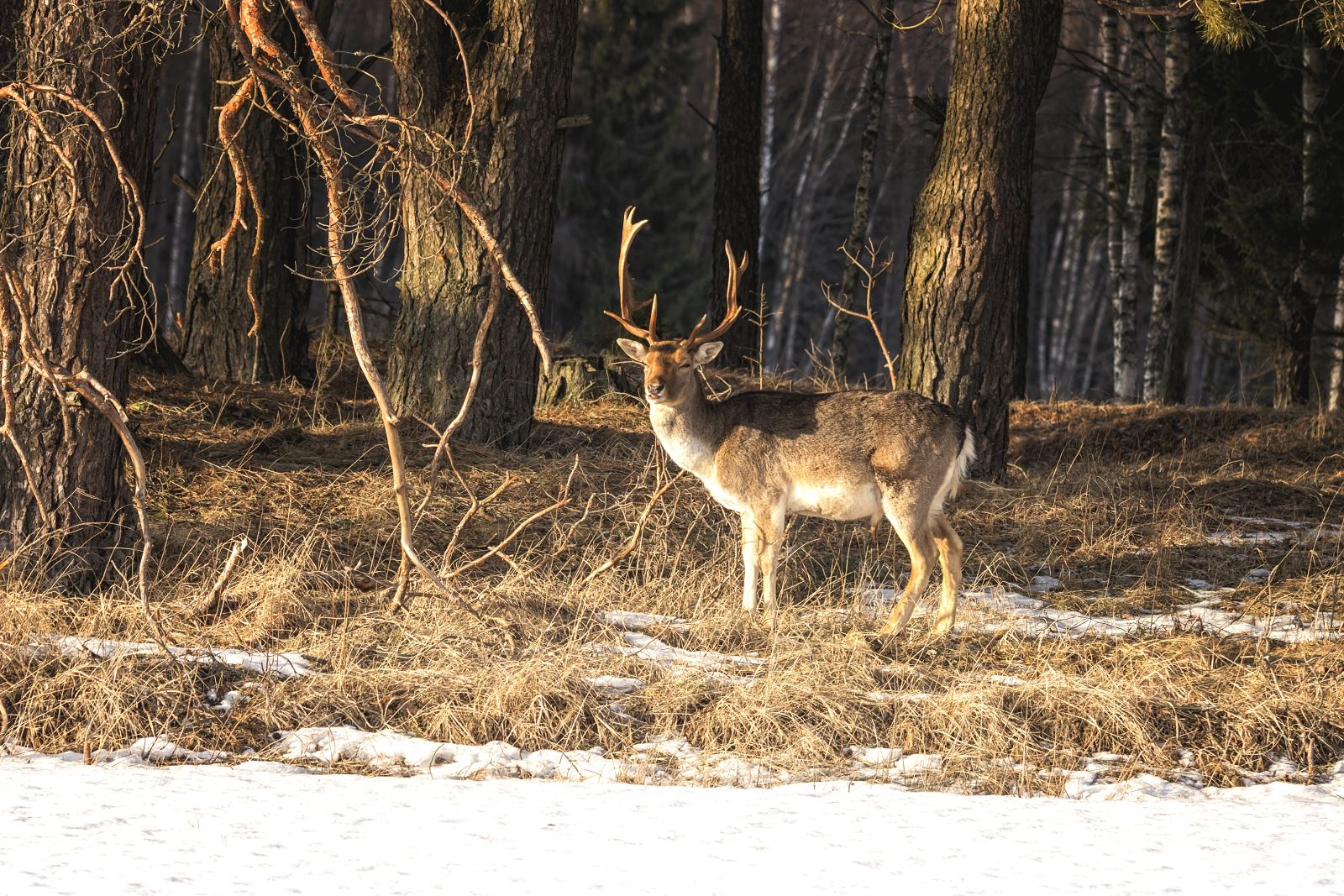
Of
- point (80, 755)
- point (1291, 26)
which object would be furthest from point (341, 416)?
point (1291, 26)

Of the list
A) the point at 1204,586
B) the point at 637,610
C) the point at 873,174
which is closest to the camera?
the point at 637,610

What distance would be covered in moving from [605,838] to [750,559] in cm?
346

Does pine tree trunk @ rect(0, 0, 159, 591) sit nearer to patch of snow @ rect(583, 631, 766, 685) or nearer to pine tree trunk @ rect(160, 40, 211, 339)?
patch of snow @ rect(583, 631, 766, 685)

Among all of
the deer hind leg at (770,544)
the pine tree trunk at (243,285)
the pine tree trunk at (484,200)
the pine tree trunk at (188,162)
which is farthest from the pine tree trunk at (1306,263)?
the pine tree trunk at (188,162)

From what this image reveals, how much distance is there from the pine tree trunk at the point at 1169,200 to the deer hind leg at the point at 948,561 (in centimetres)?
935

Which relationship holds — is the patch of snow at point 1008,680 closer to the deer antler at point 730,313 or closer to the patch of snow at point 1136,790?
the patch of snow at point 1136,790

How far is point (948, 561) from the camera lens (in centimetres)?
796

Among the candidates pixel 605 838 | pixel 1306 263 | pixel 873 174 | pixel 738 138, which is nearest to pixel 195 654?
pixel 605 838

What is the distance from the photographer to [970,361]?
10500mm

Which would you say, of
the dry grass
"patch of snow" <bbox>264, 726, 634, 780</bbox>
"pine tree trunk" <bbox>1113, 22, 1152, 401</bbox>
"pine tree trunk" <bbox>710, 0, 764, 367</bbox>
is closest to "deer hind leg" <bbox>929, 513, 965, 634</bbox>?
the dry grass

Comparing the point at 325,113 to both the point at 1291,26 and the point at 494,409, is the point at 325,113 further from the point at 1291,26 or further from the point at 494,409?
the point at 1291,26

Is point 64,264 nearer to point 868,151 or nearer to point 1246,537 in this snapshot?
point 1246,537

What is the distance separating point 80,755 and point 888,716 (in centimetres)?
312

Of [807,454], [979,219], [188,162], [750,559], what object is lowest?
[750,559]
